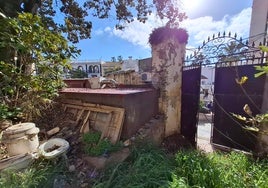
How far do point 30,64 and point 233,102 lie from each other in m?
4.58

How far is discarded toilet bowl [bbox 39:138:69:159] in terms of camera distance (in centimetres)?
297

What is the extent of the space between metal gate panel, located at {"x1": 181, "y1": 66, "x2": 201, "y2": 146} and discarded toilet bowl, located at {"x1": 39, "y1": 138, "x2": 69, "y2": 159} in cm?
309

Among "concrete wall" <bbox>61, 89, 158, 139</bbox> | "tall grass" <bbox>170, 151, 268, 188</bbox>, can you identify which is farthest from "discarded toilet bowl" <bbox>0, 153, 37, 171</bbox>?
"tall grass" <bbox>170, 151, 268, 188</bbox>

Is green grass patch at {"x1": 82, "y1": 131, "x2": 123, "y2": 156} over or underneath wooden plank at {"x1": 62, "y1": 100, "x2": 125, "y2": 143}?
underneath

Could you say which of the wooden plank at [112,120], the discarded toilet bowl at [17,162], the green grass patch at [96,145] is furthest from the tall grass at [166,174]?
the wooden plank at [112,120]

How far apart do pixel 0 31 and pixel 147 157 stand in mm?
3609

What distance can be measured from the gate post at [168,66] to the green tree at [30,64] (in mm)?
2168

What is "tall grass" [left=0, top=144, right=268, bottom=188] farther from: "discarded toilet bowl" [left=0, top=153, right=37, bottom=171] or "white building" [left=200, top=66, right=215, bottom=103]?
"white building" [left=200, top=66, right=215, bottom=103]

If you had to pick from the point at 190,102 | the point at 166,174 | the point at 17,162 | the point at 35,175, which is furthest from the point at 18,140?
the point at 190,102

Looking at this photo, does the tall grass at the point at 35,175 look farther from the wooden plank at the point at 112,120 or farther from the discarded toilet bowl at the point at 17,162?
the wooden plank at the point at 112,120

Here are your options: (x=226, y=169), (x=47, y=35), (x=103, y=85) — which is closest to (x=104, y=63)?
(x=103, y=85)

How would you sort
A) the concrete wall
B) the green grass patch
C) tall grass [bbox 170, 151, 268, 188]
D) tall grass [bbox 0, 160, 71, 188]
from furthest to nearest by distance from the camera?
the concrete wall
the green grass patch
tall grass [bbox 0, 160, 71, 188]
tall grass [bbox 170, 151, 268, 188]

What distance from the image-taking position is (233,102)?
13.0 ft

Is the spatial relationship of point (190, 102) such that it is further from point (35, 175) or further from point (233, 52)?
point (35, 175)
